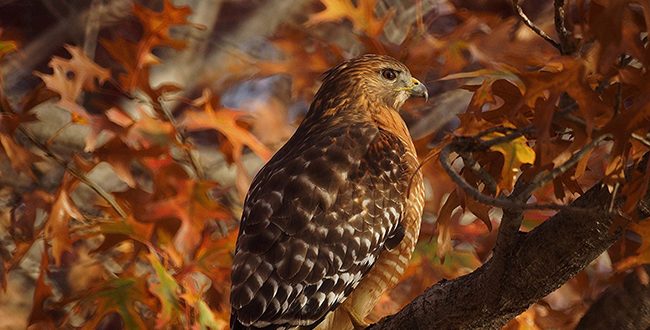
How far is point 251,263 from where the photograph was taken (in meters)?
4.32

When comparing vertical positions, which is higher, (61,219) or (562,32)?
(562,32)

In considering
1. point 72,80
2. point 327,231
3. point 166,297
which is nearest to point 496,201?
point 327,231

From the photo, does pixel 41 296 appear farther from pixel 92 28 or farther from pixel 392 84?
pixel 92 28

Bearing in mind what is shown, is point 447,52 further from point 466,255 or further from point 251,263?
point 251,263

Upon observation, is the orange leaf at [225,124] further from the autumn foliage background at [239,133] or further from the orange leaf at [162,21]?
the orange leaf at [162,21]

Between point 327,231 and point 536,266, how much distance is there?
5.03ft

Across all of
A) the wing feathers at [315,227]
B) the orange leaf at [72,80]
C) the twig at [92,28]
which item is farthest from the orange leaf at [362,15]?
the twig at [92,28]

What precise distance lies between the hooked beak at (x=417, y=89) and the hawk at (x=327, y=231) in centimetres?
37

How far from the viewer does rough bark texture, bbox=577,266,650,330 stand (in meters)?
2.73

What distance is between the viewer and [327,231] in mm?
4438

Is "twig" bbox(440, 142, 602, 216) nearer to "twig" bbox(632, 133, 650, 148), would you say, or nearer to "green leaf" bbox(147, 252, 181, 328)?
"twig" bbox(632, 133, 650, 148)

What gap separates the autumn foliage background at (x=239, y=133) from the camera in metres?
2.77

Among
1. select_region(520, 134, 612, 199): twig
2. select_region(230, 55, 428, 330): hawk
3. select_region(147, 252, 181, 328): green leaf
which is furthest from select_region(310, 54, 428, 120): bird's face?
select_region(520, 134, 612, 199): twig

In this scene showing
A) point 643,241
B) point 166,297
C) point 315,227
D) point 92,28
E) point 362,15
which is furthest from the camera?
point 92,28
